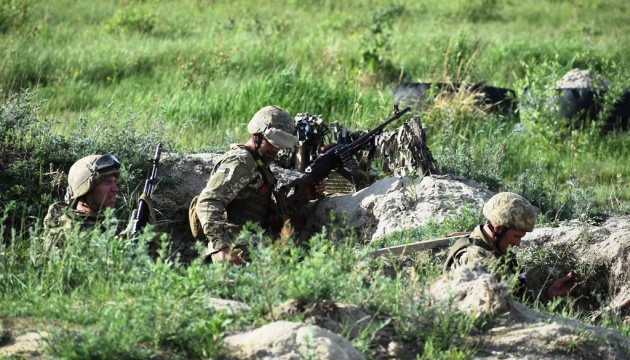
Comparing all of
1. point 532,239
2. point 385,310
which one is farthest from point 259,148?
point 385,310

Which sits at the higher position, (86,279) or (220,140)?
(86,279)

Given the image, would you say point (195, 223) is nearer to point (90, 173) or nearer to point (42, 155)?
point (90, 173)

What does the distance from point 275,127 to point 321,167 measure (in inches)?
33.2

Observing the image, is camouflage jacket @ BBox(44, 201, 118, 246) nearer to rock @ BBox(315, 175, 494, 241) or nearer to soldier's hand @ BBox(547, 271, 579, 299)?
rock @ BBox(315, 175, 494, 241)

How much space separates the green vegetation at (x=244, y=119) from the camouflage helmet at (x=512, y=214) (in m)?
0.56

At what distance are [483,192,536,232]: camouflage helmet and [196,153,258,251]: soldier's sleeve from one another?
1894 millimetres

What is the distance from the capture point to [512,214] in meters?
6.42

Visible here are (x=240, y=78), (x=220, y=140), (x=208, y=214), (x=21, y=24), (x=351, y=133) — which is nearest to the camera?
(x=208, y=214)

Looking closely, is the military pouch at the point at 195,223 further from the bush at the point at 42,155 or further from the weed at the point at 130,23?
the weed at the point at 130,23

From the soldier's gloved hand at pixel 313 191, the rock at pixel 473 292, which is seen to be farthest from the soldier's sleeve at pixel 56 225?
the rock at pixel 473 292

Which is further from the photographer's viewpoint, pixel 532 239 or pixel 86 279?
pixel 532 239

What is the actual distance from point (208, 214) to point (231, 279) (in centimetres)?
179

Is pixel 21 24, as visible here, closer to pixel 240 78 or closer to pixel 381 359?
pixel 240 78

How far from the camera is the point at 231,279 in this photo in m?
5.50
